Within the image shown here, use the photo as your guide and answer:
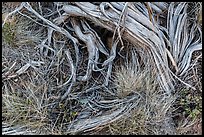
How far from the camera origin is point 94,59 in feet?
7.32

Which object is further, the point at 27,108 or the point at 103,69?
the point at 103,69

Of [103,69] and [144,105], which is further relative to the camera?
[103,69]

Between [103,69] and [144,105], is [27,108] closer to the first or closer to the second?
[103,69]

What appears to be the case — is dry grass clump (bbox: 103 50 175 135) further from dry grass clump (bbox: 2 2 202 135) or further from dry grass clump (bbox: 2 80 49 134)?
dry grass clump (bbox: 2 80 49 134)

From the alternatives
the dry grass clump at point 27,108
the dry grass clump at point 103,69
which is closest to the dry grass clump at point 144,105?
the dry grass clump at point 103,69

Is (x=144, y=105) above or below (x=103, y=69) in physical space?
below

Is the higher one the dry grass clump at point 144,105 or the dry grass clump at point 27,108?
the dry grass clump at point 27,108

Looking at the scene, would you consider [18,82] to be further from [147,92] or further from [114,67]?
[147,92]

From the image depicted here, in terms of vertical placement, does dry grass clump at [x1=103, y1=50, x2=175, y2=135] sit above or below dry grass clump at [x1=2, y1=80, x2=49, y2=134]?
below

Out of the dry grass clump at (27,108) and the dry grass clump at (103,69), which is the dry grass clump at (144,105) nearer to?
the dry grass clump at (103,69)

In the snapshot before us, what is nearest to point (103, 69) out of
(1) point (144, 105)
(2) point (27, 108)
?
(1) point (144, 105)

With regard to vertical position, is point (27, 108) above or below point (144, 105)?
above

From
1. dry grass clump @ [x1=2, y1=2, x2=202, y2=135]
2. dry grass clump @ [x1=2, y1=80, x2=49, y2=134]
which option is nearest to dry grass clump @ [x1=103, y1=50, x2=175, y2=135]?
dry grass clump @ [x1=2, y1=2, x2=202, y2=135]

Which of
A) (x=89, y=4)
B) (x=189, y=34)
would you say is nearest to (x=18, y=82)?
(x=89, y=4)
